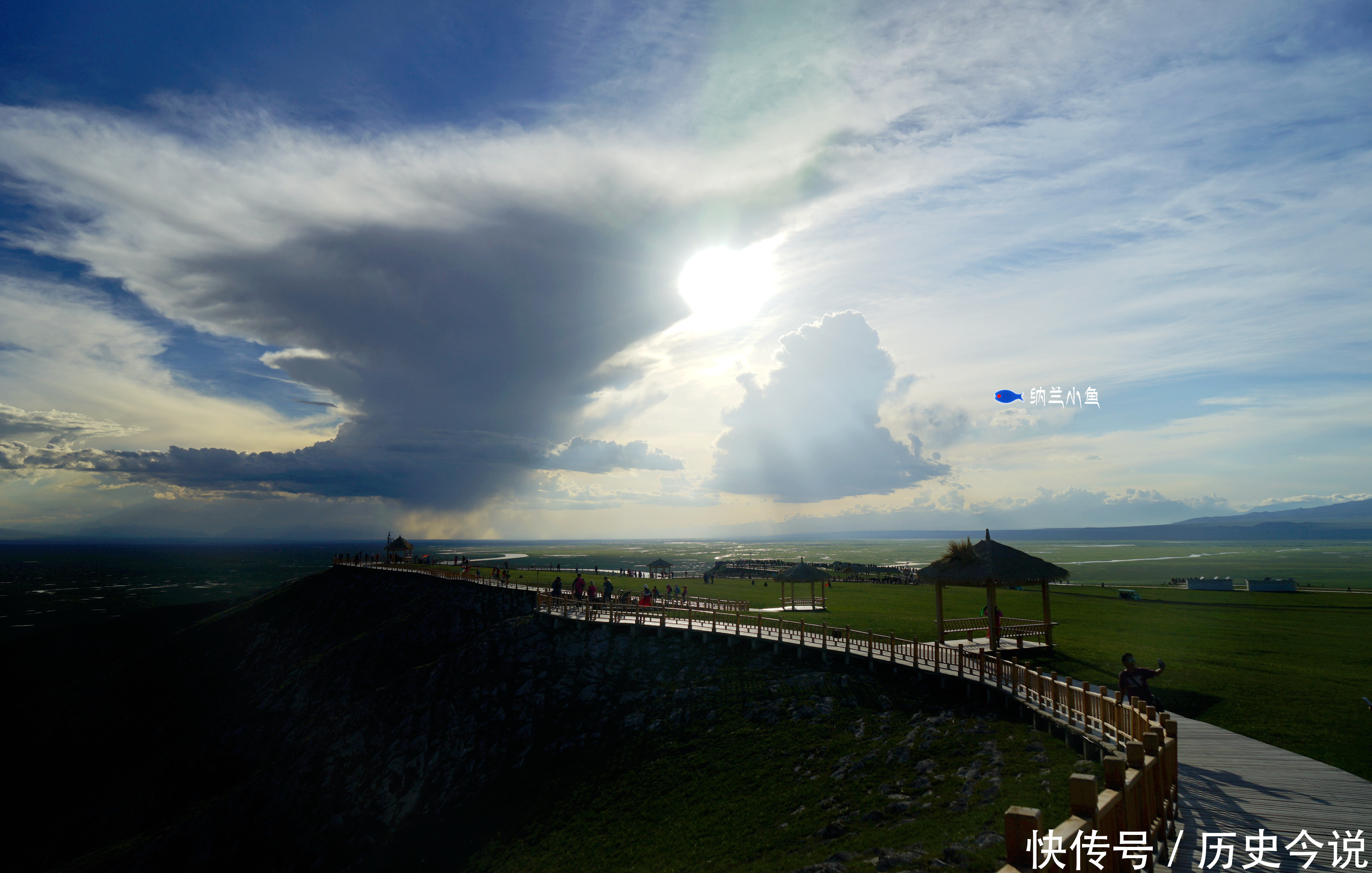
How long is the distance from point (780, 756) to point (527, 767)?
11.0 metres

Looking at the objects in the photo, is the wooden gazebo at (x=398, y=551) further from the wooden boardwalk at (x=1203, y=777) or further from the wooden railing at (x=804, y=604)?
the wooden boardwalk at (x=1203, y=777)

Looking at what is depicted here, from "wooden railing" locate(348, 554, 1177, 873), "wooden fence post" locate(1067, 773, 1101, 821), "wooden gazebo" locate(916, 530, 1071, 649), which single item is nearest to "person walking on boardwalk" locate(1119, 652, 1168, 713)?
"wooden railing" locate(348, 554, 1177, 873)

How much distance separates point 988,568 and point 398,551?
250 feet

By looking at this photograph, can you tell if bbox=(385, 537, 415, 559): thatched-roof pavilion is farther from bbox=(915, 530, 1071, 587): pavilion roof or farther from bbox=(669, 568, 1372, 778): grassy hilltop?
bbox=(915, 530, 1071, 587): pavilion roof

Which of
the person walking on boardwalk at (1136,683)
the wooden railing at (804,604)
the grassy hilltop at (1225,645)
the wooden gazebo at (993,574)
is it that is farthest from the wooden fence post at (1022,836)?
the wooden railing at (804,604)

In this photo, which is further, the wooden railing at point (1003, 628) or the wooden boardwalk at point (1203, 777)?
the wooden railing at point (1003, 628)

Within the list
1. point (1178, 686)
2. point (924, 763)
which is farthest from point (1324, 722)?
point (924, 763)

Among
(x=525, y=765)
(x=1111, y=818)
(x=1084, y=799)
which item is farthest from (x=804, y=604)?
(x=1084, y=799)

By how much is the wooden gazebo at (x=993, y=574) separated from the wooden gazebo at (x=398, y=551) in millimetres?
69979

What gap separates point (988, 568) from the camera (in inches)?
1020

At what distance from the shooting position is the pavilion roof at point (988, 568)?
2581 cm

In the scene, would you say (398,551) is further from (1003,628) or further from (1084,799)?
(1084,799)

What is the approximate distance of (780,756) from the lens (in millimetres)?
20438

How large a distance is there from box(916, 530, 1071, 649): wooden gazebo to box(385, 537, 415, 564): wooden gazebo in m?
70.0
